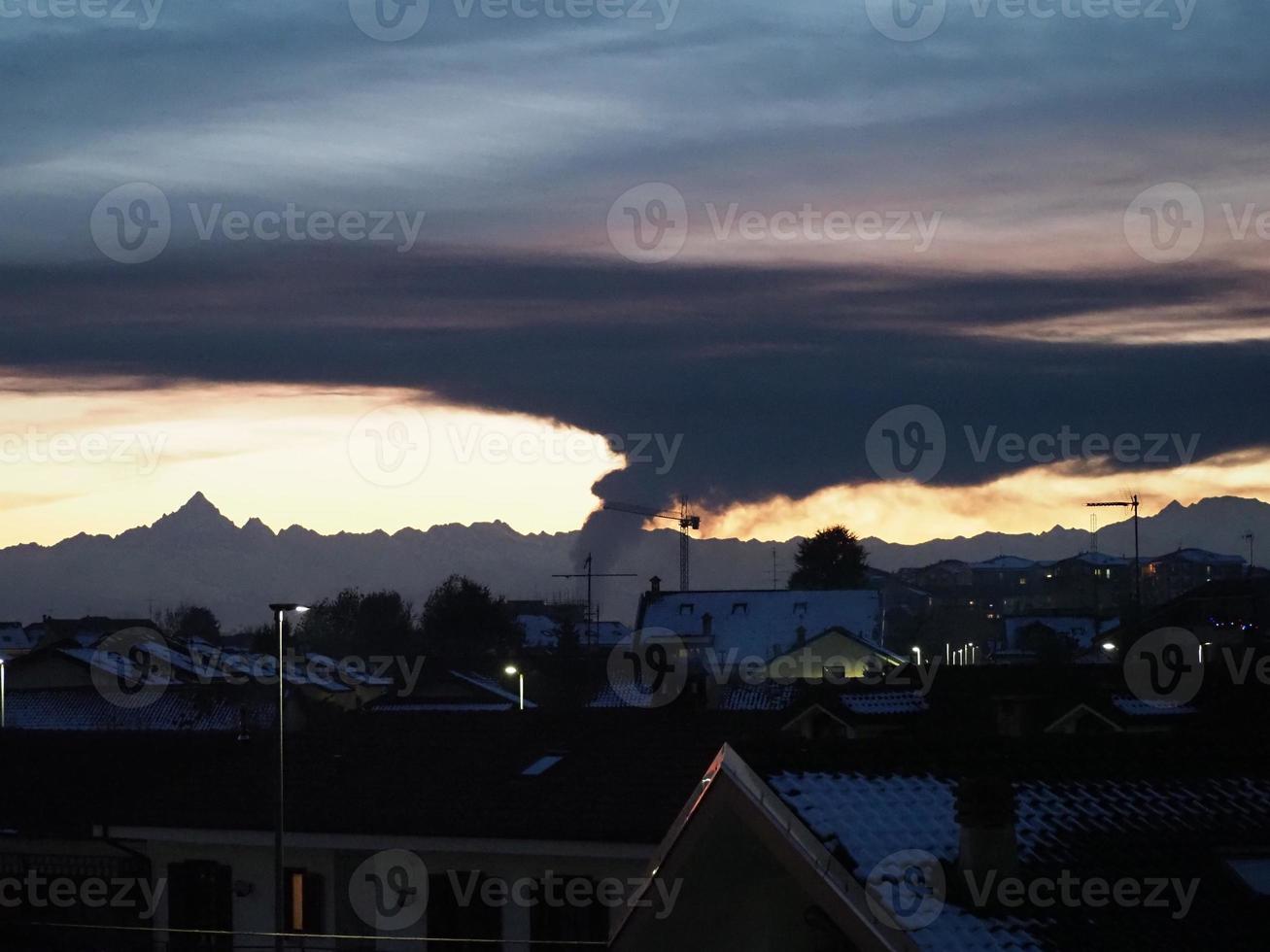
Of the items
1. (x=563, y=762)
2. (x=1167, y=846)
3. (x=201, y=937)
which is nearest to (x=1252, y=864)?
(x=1167, y=846)

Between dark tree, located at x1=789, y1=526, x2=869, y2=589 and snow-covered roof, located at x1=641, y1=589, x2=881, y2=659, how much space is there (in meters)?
27.4

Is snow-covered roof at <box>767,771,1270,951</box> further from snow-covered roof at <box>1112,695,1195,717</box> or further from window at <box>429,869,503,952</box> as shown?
snow-covered roof at <box>1112,695,1195,717</box>

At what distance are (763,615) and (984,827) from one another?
91474mm

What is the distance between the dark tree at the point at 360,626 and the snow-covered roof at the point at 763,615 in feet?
157

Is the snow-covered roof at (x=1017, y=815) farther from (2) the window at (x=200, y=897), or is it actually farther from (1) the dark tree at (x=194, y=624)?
(1) the dark tree at (x=194, y=624)

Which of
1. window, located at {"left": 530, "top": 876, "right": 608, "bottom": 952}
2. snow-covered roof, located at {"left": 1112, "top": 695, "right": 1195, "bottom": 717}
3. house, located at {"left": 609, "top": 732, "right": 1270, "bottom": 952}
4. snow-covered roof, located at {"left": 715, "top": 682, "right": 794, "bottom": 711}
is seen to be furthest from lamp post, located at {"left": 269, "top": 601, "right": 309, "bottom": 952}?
snow-covered roof, located at {"left": 715, "top": 682, "right": 794, "bottom": 711}

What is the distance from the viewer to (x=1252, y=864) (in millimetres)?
11531

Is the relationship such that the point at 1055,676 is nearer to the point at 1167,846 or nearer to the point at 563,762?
the point at 563,762

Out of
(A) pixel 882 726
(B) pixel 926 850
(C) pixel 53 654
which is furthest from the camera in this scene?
(C) pixel 53 654

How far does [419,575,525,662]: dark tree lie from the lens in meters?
138

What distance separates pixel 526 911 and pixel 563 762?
11.1ft

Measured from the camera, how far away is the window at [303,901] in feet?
76.7

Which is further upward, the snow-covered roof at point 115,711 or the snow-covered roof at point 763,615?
the snow-covered roof at point 763,615

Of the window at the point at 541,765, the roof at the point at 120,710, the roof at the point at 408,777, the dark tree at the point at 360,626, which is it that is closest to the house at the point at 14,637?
the dark tree at the point at 360,626
